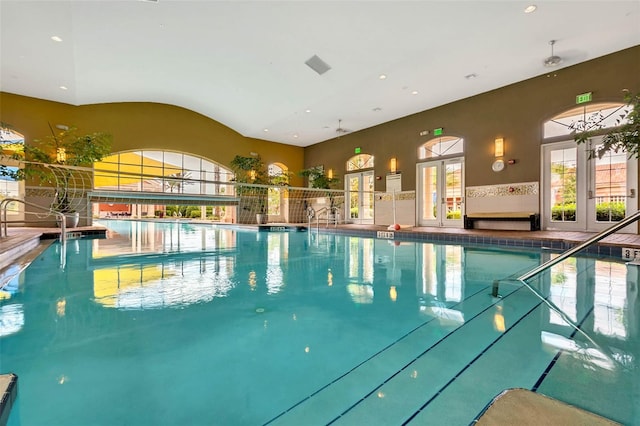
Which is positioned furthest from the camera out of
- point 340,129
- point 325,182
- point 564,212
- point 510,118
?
point 325,182

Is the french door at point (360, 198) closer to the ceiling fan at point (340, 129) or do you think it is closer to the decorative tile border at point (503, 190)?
the ceiling fan at point (340, 129)

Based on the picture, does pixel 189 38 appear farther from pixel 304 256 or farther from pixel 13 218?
pixel 13 218

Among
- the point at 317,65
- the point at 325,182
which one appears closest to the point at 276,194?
the point at 325,182

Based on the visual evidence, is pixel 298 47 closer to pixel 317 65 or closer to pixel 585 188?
pixel 317 65

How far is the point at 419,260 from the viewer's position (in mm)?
3764

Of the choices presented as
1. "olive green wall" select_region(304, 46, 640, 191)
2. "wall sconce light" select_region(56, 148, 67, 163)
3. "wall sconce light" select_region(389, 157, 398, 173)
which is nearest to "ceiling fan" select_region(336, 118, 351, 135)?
"olive green wall" select_region(304, 46, 640, 191)

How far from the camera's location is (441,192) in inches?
327

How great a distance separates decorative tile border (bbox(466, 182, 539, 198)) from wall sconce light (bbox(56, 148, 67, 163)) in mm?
9989

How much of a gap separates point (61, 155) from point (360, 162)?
8.52 m

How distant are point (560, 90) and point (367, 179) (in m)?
5.59

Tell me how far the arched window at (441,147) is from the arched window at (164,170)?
6247mm

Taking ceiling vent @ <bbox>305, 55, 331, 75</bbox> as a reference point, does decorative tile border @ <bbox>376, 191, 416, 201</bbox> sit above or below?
below

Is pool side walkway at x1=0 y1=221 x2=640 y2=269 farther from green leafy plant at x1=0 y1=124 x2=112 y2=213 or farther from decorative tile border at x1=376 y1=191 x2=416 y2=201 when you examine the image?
decorative tile border at x1=376 y1=191 x2=416 y2=201

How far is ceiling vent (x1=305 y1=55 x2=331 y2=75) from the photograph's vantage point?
6.22 m
